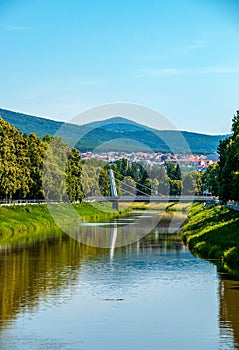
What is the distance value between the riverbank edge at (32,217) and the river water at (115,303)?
63.5ft

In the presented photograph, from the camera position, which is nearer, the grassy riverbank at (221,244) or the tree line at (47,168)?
the grassy riverbank at (221,244)

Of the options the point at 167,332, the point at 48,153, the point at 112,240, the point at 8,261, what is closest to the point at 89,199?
the point at 48,153

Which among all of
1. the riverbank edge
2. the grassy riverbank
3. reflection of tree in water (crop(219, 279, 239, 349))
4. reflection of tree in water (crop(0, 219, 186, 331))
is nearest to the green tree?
the riverbank edge

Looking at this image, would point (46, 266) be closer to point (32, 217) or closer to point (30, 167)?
point (32, 217)

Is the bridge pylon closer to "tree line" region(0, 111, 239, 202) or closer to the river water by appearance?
"tree line" region(0, 111, 239, 202)

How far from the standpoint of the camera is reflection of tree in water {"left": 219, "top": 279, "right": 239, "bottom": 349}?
28.8 m

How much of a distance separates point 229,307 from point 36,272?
609 inches

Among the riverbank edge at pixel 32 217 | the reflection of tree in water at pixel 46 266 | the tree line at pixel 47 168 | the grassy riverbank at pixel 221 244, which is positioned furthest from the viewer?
the tree line at pixel 47 168

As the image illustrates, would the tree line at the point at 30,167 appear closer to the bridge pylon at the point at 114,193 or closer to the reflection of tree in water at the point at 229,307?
the bridge pylon at the point at 114,193

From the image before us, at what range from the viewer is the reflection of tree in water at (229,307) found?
94.6 ft

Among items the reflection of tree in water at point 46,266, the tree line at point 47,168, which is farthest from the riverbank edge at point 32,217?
the reflection of tree in water at point 46,266

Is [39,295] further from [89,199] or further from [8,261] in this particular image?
[89,199]

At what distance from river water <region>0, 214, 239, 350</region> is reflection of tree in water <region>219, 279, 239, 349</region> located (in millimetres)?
37

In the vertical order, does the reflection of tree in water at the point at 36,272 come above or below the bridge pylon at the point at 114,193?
below
